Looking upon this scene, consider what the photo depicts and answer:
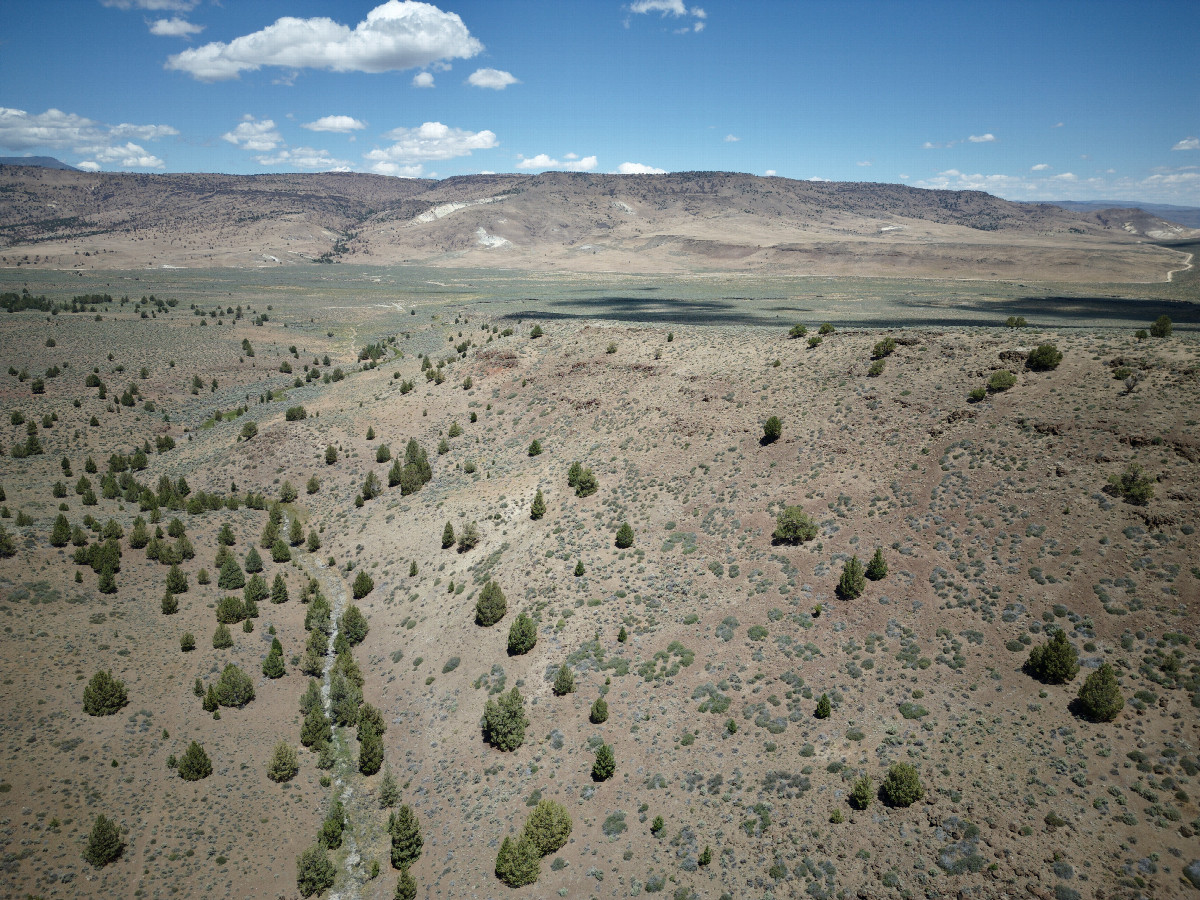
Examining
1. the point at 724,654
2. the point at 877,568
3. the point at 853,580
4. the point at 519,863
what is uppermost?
the point at 877,568

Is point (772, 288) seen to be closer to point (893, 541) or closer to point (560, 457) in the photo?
point (560, 457)

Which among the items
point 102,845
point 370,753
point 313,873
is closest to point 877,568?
point 370,753

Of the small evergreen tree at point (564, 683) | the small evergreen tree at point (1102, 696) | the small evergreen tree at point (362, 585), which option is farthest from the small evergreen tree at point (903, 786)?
the small evergreen tree at point (362, 585)

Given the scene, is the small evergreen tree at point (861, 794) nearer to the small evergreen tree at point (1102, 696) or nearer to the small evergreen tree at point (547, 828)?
the small evergreen tree at point (1102, 696)

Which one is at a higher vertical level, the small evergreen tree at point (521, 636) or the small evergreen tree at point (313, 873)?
the small evergreen tree at point (521, 636)

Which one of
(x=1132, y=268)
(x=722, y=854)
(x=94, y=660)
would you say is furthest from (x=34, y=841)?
(x=1132, y=268)

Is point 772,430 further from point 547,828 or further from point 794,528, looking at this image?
point 547,828
